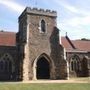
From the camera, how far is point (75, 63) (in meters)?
45.6

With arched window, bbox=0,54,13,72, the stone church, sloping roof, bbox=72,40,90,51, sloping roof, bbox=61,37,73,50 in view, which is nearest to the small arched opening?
the stone church

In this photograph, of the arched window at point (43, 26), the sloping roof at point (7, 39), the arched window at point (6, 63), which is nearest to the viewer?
the arched window at point (43, 26)

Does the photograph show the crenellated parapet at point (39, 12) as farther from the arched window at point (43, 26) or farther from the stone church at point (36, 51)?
the arched window at point (43, 26)

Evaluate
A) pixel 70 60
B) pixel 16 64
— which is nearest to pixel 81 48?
pixel 70 60

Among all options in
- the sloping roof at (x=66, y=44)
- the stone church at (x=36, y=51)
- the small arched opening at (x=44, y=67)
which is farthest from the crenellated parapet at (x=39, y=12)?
the sloping roof at (x=66, y=44)

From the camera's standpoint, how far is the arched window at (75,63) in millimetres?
45156

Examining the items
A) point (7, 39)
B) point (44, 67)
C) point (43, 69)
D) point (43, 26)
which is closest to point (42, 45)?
point (43, 26)

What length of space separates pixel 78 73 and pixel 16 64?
1148 cm

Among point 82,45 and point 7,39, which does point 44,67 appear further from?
point 82,45

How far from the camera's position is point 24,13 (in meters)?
39.4

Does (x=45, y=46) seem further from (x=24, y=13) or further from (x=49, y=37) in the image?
(x=24, y=13)

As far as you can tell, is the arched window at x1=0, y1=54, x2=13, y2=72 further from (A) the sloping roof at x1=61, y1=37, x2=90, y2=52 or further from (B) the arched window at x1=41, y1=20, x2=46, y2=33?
(A) the sloping roof at x1=61, y1=37, x2=90, y2=52

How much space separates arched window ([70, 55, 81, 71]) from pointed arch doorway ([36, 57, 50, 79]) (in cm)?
706

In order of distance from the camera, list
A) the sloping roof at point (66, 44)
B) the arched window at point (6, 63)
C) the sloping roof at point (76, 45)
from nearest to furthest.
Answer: the arched window at point (6, 63) < the sloping roof at point (66, 44) < the sloping roof at point (76, 45)
